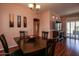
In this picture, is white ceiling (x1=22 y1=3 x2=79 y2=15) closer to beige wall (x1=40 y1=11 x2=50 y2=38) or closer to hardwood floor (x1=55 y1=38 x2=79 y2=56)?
beige wall (x1=40 y1=11 x2=50 y2=38)

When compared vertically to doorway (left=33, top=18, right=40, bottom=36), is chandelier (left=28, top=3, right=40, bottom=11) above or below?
above

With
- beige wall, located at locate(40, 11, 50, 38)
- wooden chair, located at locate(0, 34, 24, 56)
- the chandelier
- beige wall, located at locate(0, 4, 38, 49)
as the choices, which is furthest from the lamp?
wooden chair, located at locate(0, 34, 24, 56)

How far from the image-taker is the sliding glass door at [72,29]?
228 cm

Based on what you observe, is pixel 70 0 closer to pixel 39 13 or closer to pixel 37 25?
pixel 39 13

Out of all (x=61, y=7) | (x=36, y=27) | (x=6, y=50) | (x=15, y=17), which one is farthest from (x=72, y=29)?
(x=6, y=50)

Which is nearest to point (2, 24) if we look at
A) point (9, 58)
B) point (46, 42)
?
point (9, 58)

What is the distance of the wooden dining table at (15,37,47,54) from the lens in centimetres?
220

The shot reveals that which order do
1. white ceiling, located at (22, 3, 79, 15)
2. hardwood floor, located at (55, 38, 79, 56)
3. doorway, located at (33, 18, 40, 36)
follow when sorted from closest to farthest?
white ceiling, located at (22, 3, 79, 15), hardwood floor, located at (55, 38, 79, 56), doorway, located at (33, 18, 40, 36)

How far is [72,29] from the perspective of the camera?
2.36 m

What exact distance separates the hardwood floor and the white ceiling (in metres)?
0.55

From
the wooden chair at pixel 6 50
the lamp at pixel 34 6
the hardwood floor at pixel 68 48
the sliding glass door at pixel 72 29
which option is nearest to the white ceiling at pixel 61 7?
the lamp at pixel 34 6

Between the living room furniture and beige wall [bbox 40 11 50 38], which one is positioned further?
beige wall [bbox 40 11 50 38]

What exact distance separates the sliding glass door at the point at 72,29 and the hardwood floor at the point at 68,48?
0.08m

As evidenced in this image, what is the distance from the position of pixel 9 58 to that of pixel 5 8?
0.87 m
